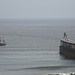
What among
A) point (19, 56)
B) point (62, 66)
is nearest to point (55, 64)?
point (62, 66)

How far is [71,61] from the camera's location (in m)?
85.1

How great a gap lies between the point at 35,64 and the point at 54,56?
1543 centimetres

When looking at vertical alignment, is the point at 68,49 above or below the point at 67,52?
above

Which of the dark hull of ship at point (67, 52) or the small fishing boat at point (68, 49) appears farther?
the small fishing boat at point (68, 49)

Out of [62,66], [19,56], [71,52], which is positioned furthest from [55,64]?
[19,56]

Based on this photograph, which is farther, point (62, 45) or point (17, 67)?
point (62, 45)

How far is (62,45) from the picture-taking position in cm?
10106

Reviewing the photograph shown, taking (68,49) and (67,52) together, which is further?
(67,52)

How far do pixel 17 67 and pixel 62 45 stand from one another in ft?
91.3

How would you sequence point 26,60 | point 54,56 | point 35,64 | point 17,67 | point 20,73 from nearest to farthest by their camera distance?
point 20,73 < point 17,67 < point 35,64 < point 26,60 < point 54,56

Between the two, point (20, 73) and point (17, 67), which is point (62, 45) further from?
point (20, 73)

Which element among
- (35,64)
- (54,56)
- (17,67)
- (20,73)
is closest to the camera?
(20,73)

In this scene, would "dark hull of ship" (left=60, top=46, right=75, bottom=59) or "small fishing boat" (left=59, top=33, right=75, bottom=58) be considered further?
"small fishing boat" (left=59, top=33, right=75, bottom=58)

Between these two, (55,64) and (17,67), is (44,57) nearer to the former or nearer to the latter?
(55,64)
